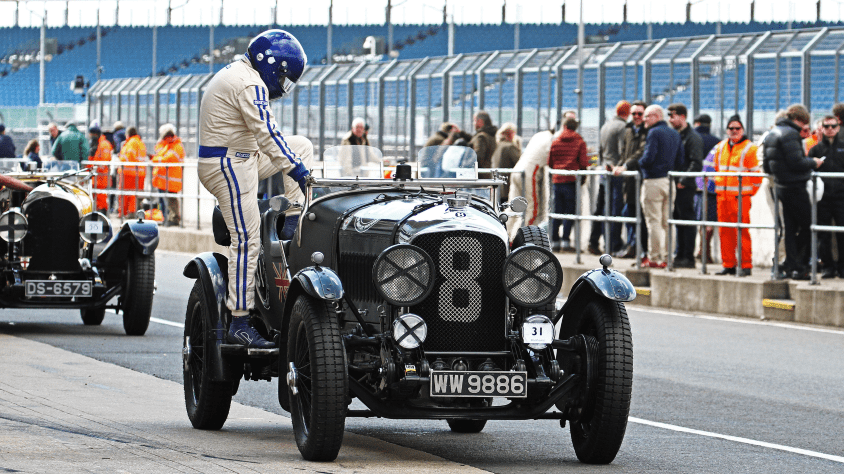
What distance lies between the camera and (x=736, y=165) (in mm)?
17375

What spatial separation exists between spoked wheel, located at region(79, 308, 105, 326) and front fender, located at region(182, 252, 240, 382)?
6229 millimetres

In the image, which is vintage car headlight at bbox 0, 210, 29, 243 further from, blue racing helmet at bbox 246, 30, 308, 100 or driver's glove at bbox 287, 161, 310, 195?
driver's glove at bbox 287, 161, 310, 195

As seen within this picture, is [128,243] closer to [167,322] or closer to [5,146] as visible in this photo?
→ [167,322]

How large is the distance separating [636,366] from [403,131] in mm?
19461

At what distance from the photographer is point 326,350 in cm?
676

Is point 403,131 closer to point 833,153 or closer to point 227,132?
point 833,153

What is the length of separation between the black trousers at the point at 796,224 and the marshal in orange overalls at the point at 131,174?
1556 centimetres

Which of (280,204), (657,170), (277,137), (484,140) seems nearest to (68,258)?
(277,137)

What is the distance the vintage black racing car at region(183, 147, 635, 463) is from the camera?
6.80m

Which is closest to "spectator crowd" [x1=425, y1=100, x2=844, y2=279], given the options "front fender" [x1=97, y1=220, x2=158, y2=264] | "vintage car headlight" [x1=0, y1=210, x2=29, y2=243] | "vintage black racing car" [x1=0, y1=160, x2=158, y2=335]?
"front fender" [x1=97, y1=220, x2=158, y2=264]

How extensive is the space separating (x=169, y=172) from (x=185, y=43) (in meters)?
53.2

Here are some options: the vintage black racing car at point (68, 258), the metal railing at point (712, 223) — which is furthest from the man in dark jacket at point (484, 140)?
the vintage black racing car at point (68, 258)

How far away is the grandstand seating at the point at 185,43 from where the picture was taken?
75938mm

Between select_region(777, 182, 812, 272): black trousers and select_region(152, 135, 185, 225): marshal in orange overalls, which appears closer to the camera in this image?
select_region(777, 182, 812, 272): black trousers
